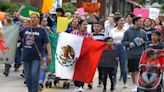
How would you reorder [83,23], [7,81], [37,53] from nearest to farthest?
1. [37,53]
2. [83,23]
3. [7,81]

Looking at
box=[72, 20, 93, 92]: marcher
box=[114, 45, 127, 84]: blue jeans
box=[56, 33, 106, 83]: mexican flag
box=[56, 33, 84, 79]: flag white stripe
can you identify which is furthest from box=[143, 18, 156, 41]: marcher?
box=[56, 33, 84, 79]: flag white stripe

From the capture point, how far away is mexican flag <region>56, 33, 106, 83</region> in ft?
38.5

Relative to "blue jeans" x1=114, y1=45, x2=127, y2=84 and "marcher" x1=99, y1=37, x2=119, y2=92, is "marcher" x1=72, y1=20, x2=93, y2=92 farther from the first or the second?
"blue jeans" x1=114, y1=45, x2=127, y2=84

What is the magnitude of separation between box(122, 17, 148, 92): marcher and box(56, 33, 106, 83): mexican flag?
0.73 meters

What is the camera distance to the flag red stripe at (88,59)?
11734 millimetres

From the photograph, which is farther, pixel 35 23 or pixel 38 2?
pixel 38 2

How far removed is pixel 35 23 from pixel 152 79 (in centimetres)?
253

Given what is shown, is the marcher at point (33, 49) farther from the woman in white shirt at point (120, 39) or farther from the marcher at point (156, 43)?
the woman in white shirt at point (120, 39)

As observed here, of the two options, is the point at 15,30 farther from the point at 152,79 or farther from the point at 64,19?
the point at 152,79

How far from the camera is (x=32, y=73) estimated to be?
9.76 metres

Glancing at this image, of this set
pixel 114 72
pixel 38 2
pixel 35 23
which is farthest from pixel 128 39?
pixel 38 2

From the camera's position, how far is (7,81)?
13586mm

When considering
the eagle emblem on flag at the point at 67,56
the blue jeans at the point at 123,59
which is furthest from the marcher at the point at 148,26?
the eagle emblem on flag at the point at 67,56

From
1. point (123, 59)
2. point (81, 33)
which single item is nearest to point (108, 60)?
point (81, 33)
